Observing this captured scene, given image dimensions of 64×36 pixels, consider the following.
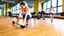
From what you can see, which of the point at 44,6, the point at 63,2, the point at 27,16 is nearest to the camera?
the point at 27,16

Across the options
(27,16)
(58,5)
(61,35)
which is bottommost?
(61,35)

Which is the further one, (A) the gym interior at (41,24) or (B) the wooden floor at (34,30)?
(A) the gym interior at (41,24)

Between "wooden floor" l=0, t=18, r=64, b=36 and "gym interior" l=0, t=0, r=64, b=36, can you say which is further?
"gym interior" l=0, t=0, r=64, b=36

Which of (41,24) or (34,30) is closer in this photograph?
(34,30)

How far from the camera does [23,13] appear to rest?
4754 millimetres

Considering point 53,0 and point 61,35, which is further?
point 53,0

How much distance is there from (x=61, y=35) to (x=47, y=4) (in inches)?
549

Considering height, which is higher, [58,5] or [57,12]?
[58,5]

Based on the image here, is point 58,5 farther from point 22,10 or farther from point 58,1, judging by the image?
point 22,10

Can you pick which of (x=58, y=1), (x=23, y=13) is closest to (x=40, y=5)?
(x=58, y=1)

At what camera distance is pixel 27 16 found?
180 inches

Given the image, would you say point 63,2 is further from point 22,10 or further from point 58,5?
point 22,10

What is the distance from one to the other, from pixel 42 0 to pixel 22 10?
1238cm

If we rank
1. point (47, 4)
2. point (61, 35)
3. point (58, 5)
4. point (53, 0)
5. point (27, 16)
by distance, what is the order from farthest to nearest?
point (47, 4), point (53, 0), point (58, 5), point (27, 16), point (61, 35)
